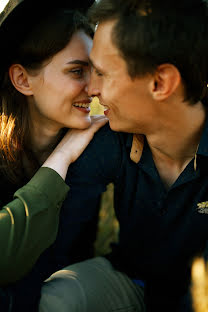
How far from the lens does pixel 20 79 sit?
116 inches

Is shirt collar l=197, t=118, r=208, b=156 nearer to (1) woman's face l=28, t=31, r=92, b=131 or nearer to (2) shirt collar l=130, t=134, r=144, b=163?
(2) shirt collar l=130, t=134, r=144, b=163

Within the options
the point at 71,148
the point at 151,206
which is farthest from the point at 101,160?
the point at 151,206

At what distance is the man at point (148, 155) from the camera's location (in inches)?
88.4

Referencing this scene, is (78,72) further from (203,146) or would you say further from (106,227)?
(106,227)

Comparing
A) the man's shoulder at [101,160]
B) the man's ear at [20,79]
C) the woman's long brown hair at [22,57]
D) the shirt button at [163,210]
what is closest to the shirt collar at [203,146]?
the shirt button at [163,210]

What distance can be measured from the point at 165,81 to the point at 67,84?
2.71 feet

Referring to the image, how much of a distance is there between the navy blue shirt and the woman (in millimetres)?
160

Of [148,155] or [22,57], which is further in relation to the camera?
[22,57]

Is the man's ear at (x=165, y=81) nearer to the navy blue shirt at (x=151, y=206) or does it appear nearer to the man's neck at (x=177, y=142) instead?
the man's neck at (x=177, y=142)

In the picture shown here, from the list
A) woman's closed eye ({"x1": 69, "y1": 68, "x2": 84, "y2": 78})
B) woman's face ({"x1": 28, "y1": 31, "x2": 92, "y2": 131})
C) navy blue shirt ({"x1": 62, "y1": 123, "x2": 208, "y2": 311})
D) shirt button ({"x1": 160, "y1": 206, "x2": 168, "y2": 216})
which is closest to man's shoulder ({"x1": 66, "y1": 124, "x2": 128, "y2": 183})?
navy blue shirt ({"x1": 62, "y1": 123, "x2": 208, "y2": 311})

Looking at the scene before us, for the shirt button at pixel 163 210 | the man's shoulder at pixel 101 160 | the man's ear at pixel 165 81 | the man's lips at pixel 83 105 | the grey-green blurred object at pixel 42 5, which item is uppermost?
the grey-green blurred object at pixel 42 5

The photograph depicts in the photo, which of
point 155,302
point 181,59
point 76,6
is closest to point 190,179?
point 181,59

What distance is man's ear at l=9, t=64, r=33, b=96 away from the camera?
2893mm

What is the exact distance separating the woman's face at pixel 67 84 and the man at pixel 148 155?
278 mm
